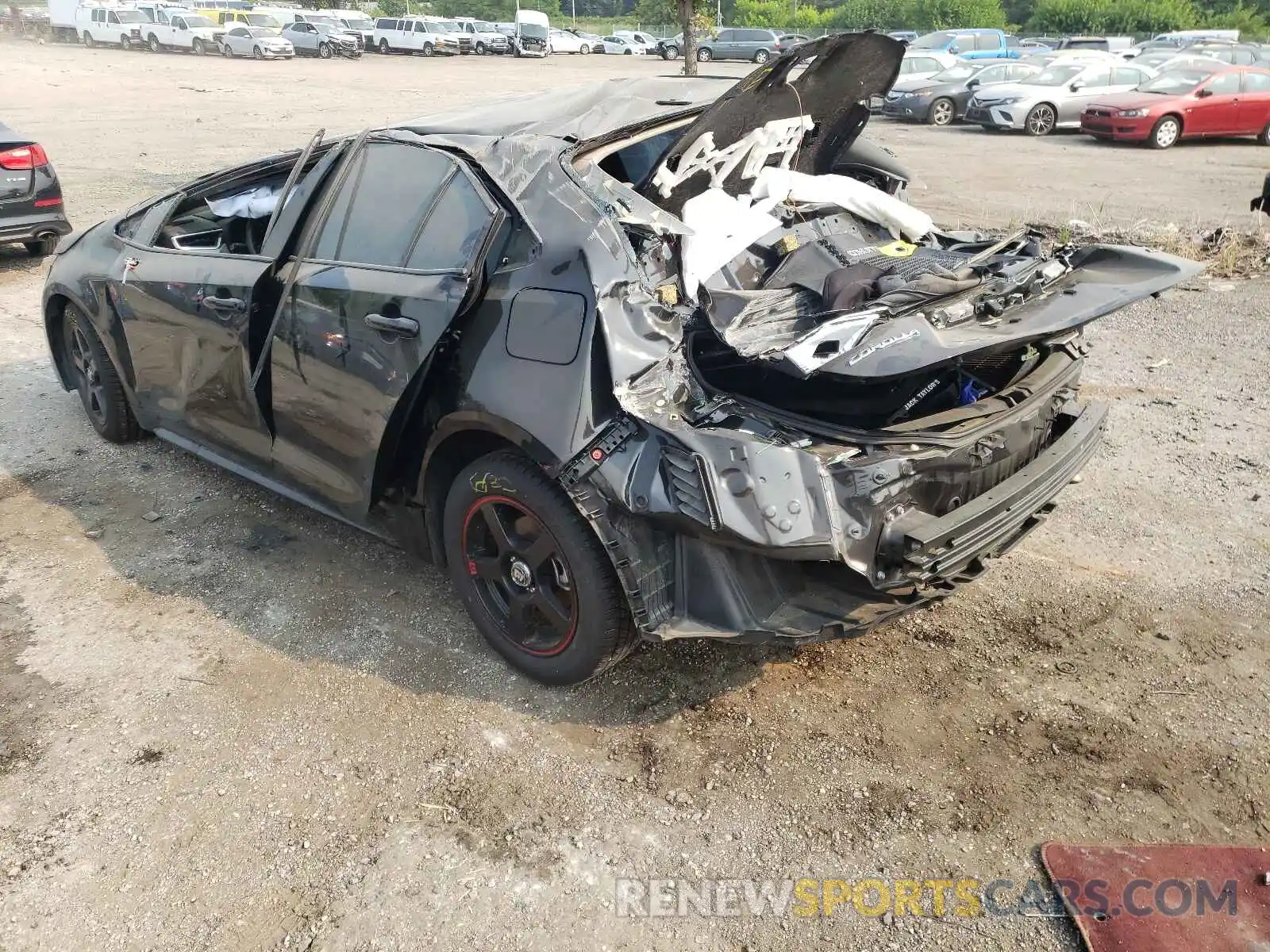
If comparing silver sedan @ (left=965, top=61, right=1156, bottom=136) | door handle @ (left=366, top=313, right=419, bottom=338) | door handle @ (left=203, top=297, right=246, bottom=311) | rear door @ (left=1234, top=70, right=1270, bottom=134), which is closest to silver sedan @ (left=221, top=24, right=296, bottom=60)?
silver sedan @ (left=965, top=61, right=1156, bottom=136)

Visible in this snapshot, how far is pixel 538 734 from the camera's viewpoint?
9.89 ft

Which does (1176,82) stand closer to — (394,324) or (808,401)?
(808,401)

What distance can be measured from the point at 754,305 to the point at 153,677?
7.90ft

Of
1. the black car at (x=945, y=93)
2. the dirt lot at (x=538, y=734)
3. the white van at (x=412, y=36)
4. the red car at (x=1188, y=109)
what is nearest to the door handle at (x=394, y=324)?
the dirt lot at (x=538, y=734)

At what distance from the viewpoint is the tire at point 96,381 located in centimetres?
487

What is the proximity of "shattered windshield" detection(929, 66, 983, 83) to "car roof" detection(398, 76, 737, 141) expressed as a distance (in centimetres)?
1899

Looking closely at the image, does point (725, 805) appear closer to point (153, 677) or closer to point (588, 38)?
point (153, 677)

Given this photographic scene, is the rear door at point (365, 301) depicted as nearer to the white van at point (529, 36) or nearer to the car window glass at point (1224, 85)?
the car window glass at point (1224, 85)

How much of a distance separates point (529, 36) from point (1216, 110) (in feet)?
110

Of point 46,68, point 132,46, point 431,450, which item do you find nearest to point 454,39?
point 132,46

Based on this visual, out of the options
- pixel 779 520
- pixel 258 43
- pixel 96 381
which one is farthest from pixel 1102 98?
pixel 258 43

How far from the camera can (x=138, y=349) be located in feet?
14.4

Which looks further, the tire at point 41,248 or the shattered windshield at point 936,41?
the shattered windshield at point 936,41

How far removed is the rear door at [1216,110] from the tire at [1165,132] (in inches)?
5.1
